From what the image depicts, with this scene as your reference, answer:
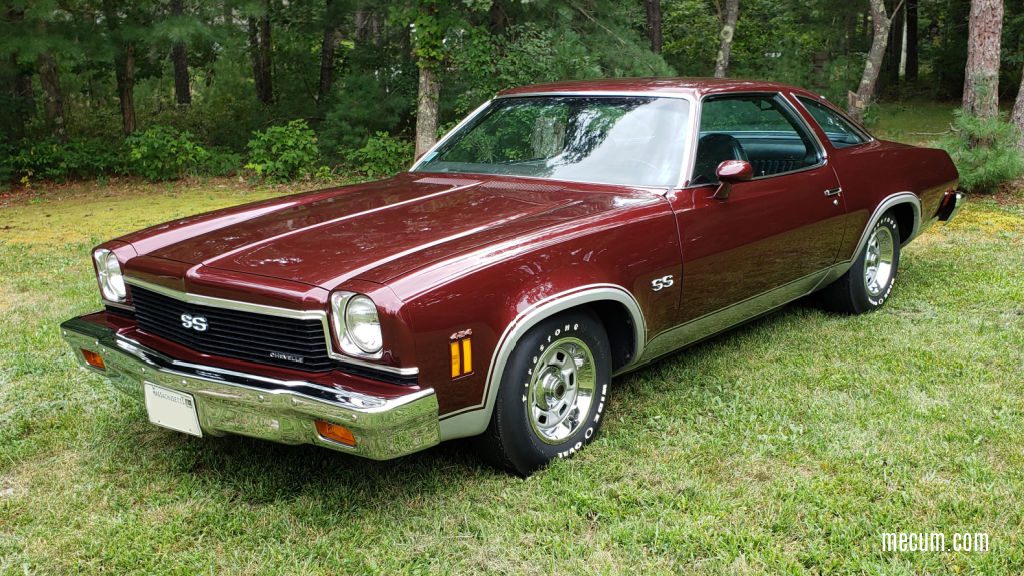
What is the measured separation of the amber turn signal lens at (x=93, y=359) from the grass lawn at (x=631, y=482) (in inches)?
16.4

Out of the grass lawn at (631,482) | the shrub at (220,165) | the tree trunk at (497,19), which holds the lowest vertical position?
the grass lawn at (631,482)

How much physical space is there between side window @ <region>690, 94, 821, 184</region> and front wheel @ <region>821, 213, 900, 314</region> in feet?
2.57

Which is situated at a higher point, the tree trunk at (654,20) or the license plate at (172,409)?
the tree trunk at (654,20)

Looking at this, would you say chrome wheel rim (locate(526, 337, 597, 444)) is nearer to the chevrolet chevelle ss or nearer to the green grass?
the chevrolet chevelle ss

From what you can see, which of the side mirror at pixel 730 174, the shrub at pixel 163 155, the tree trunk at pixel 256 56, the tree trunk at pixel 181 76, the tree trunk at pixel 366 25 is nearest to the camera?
the side mirror at pixel 730 174

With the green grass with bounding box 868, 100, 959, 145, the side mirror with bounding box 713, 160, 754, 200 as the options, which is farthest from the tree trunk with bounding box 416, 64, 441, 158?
the side mirror with bounding box 713, 160, 754, 200

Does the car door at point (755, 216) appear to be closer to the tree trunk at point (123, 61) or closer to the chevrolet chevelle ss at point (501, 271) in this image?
the chevrolet chevelle ss at point (501, 271)

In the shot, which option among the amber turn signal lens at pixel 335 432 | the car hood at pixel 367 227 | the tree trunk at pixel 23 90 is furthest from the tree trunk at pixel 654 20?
the amber turn signal lens at pixel 335 432

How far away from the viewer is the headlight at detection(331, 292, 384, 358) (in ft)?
9.31

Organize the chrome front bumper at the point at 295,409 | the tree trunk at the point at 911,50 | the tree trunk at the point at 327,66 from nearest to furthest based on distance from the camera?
the chrome front bumper at the point at 295,409
the tree trunk at the point at 327,66
the tree trunk at the point at 911,50

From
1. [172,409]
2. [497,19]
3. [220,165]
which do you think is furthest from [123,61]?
[172,409]

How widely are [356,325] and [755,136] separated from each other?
122 inches

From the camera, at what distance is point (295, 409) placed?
282 cm

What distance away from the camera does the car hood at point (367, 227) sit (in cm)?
309
